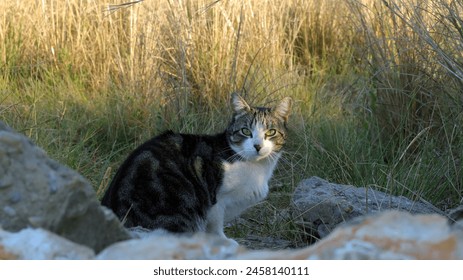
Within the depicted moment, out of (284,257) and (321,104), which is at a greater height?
(284,257)

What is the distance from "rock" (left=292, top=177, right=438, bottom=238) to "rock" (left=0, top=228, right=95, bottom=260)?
2.17 metres

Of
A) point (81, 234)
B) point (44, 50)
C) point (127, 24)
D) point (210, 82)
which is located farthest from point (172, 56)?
point (81, 234)

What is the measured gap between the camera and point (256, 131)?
4.23 m

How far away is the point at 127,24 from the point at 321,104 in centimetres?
171

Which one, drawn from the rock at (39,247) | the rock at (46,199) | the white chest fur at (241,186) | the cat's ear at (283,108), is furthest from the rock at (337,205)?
the rock at (39,247)

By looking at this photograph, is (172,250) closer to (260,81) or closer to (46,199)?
(46,199)

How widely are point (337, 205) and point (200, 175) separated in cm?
72

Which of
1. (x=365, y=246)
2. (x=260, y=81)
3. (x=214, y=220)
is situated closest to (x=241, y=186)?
(x=214, y=220)

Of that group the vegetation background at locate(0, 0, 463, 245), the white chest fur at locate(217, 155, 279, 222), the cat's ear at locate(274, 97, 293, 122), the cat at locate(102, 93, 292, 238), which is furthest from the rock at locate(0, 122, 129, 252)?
the cat's ear at locate(274, 97, 293, 122)

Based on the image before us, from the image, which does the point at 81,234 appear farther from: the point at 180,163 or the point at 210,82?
the point at 210,82

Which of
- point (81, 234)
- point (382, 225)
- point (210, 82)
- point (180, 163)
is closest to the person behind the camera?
point (382, 225)

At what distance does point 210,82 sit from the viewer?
5.63 meters

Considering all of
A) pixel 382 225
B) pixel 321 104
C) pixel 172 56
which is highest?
pixel 382 225

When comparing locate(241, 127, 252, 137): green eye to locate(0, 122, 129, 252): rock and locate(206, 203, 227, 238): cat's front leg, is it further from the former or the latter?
locate(0, 122, 129, 252): rock
